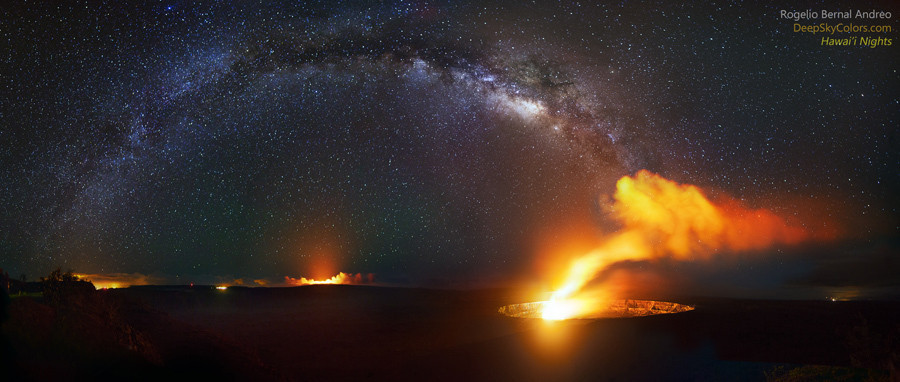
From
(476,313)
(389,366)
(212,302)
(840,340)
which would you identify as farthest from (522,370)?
(212,302)

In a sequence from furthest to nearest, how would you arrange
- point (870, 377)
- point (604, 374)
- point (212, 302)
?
point (212, 302)
point (604, 374)
point (870, 377)

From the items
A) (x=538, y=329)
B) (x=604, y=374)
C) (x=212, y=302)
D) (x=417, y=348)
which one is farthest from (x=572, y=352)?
(x=212, y=302)

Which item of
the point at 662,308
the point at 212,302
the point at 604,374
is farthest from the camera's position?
the point at 212,302

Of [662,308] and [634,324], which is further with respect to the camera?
[662,308]

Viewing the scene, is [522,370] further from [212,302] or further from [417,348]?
[212,302]

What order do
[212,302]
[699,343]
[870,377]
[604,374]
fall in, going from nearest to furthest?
[870,377] → [604,374] → [699,343] → [212,302]

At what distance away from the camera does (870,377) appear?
51.7ft

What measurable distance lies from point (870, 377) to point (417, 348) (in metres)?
18.8

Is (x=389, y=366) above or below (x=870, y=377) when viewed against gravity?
below

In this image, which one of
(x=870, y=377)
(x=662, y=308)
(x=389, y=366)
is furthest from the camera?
(x=662, y=308)

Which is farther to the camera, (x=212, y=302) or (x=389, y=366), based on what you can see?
(x=212, y=302)

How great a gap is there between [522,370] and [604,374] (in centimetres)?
337

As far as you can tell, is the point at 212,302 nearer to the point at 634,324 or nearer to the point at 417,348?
the point at 417,348

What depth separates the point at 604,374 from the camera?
19.9m
